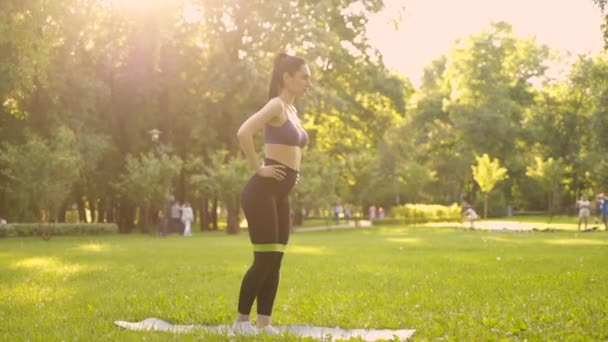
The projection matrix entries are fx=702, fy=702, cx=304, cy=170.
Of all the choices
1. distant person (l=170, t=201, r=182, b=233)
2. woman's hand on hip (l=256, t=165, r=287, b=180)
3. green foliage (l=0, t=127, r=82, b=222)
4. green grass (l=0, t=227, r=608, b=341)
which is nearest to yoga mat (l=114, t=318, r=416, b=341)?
green grass (l=0, t=227, r=608, b=341)

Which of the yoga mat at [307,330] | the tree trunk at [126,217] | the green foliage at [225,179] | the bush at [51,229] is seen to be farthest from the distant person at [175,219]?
the yoga mat at [307,330]

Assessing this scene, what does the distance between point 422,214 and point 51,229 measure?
3068 centimetres

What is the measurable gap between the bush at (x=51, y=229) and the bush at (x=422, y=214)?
79.9 ft

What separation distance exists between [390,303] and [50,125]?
32679 mm

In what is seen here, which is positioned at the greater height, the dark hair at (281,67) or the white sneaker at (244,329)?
the dark hair at (281,67)

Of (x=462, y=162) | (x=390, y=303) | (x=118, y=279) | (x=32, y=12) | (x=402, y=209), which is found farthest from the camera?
(x=462, y=162)

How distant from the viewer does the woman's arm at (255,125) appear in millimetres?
6301

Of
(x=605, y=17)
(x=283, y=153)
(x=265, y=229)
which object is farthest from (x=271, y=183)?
(x=605, y=17)

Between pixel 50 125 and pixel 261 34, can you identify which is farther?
pixel 261 34

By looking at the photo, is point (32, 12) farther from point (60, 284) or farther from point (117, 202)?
point (117, 202)

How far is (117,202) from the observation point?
168 ft

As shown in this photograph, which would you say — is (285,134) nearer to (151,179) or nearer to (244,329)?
(244,329)

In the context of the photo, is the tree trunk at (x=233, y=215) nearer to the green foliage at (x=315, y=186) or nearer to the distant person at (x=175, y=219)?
the green foliage at (x=315, y=186)

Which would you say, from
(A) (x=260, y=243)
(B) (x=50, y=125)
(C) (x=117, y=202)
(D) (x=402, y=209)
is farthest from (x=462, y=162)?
(A) (x=260, y=243)
